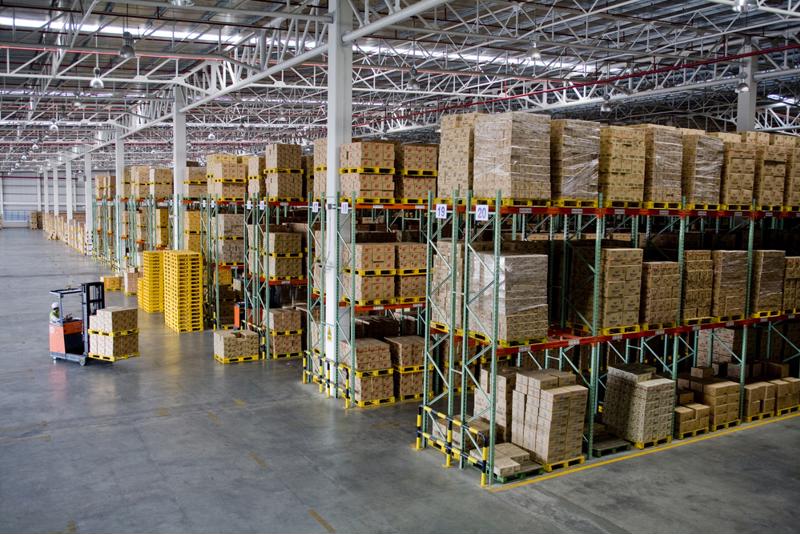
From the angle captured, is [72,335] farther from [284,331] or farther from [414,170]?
[414,170]

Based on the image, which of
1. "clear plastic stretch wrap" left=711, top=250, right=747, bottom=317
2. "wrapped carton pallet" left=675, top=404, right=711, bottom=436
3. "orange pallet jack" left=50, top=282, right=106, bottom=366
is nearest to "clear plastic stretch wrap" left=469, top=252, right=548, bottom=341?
"wrapped carton pallet" left=675, top=404, right=711, bottom=436

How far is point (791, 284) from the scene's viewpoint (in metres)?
12.1

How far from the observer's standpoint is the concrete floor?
778 cm

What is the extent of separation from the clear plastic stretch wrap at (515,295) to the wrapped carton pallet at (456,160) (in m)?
1.11

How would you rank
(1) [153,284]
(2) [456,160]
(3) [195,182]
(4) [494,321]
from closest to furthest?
1. (4) [494,321]
2. (2) [456,160]
3. (1) [153,284]
4. (3) [195,182]

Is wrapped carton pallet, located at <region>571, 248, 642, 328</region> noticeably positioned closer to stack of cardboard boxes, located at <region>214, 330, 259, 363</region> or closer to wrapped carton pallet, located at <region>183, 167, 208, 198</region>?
stack of cardboard boxes, located at <region>214, 330, 259, 363</region>

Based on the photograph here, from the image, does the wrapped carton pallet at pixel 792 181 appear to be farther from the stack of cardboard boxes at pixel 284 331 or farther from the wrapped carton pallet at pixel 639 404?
the stack of cardboard boxes at pixel 284 331

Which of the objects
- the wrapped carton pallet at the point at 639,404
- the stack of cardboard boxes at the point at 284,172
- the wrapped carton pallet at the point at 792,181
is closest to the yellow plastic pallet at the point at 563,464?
the wrapped carton pallet at the point at 639,404

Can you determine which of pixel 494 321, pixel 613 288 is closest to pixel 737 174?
pixel 613 288

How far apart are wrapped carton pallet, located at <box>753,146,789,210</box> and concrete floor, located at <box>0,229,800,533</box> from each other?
3757 millimetres

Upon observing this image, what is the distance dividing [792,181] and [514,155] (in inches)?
243

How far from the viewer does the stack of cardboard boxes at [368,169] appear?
12.4 m

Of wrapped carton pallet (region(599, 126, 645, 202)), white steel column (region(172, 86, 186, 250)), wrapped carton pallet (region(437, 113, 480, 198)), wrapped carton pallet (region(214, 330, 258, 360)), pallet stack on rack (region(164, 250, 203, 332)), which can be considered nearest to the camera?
wrapped carton pallet (region(437, 113, 480, 198))

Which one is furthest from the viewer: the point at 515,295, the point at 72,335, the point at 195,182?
the point at 195,182
